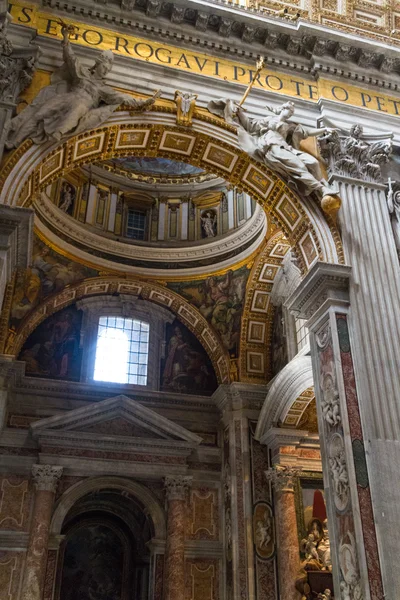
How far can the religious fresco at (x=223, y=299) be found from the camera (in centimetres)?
1383

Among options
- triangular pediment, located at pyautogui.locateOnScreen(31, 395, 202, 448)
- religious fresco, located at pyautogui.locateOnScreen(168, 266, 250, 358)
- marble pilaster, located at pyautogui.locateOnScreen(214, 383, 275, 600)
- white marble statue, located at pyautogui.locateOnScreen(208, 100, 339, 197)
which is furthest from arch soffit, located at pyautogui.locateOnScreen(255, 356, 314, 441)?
white marble statue, located at pyautogui.locateOnScreen(208, 100, 339, 197)

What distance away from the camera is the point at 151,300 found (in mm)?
14547

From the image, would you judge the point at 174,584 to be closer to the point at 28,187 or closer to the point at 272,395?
the point at 272,395

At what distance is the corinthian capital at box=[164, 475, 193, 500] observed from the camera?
12.7m

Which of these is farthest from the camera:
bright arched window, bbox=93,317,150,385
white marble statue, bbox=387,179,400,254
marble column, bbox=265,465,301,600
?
bright arched window, bbox=93,317,150,385

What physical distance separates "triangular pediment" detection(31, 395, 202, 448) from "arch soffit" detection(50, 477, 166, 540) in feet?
2.76

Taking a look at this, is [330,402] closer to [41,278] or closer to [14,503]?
[14,503]

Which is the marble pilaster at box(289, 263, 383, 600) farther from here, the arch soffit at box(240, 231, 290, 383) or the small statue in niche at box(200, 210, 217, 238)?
the small statue in niche at box(200, 210, 217, 238)

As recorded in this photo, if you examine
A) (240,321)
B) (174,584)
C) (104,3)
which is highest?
(104,3)

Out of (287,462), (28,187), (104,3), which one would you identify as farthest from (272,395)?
(104,3)

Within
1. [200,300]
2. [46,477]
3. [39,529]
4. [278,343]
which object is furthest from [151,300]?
[39,529]

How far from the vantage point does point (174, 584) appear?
1178cm

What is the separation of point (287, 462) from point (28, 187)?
24.0ft

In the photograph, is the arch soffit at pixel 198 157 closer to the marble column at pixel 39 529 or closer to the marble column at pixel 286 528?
the marble column at pixel 286 528
